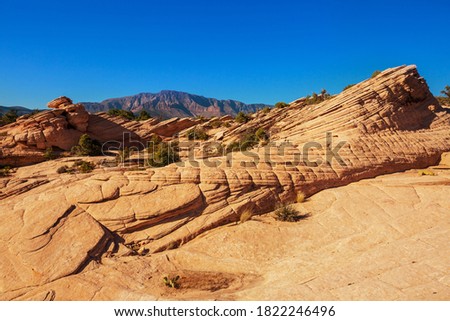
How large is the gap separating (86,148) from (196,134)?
44.9ft

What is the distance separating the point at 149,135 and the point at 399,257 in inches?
1433

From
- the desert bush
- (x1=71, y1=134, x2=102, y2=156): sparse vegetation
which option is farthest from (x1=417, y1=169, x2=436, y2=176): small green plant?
(x1=71, y1=134, x2=102, y2=156): sparse vegetation

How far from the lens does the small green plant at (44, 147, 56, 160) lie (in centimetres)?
3055

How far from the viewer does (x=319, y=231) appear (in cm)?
1120

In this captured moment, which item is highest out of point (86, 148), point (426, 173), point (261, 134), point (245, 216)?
point (261, 134)

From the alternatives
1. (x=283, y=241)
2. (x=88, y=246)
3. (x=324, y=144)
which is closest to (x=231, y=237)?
(x=283, y=241)

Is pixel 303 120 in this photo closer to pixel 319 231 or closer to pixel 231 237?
pixel 319 231

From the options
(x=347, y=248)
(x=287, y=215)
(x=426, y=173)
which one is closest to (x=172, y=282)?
(x=287, y=215)

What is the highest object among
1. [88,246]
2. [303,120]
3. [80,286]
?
[303,120]

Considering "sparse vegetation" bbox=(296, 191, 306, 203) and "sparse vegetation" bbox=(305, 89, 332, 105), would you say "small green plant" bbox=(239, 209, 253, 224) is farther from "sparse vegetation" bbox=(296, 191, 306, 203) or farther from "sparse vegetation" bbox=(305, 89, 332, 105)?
"sparse vegetation" bbox=(305, 89, 332, 105)

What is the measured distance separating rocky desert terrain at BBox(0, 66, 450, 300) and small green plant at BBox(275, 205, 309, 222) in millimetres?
259

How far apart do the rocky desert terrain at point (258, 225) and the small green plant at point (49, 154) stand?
17683mm

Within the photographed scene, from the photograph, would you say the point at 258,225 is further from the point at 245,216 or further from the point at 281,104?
the point at 281,104

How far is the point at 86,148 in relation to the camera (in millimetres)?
32438
